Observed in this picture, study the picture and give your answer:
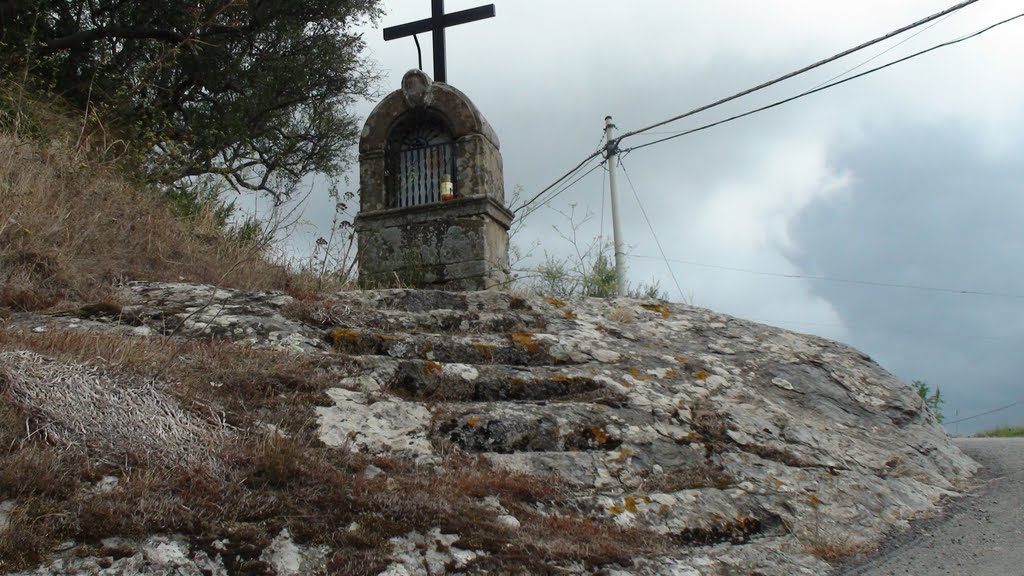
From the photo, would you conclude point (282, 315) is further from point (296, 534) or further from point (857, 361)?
point (857, 361)

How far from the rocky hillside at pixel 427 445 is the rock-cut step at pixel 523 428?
0.01 metres

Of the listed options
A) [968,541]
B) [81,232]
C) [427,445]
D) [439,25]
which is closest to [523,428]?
[427,445]

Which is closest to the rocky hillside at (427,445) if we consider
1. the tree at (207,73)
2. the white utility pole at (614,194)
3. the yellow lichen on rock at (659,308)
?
the yellow lichen on rock at (659,308)

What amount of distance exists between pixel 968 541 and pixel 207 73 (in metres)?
9.61

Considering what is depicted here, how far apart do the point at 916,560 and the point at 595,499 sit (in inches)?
55.2

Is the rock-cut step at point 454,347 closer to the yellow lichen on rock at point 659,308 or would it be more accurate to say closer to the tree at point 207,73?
the yellow lichen on rock at point 659,308

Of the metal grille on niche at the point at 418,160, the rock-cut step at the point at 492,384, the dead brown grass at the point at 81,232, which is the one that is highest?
the metal grille on niche at the point at 418,160

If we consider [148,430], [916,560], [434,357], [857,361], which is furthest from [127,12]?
[916,560]

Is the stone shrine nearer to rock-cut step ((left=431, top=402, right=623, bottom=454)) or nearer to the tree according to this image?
the tree

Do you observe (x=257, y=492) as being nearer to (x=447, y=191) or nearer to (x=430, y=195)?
(x=447, y=191)

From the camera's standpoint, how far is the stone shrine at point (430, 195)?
820 centimetres

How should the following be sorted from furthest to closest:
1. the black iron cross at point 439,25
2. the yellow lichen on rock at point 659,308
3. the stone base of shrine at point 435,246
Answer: the black iron cross at point 439,25 → the stone base of shrine at point 435,246 → the yellow lichen on rock at point 659,308

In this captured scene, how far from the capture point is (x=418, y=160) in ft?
29.0

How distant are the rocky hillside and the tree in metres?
4.59
